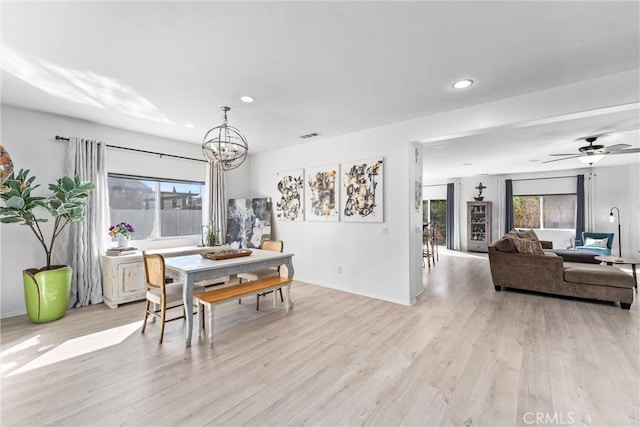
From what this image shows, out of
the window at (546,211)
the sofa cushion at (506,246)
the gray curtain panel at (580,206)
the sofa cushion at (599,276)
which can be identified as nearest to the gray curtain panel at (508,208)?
the window at (546,211)

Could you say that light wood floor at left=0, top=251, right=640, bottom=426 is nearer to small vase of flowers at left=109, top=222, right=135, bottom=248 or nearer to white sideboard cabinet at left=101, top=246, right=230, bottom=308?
white sideboard cabinet at left=101, top=246, right=230, bottom=308

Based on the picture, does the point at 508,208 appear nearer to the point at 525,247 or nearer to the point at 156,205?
the point at 525,247

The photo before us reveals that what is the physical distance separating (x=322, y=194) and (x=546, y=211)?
25.4 ft

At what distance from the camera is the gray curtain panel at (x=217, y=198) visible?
5.47 meters

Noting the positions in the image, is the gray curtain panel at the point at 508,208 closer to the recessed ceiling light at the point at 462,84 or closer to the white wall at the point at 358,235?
the white wall at the point at 358,235

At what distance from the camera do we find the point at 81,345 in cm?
277

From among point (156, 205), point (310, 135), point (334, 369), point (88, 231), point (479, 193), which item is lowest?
point (334, 369)

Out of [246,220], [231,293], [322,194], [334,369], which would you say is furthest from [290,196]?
[334,369]

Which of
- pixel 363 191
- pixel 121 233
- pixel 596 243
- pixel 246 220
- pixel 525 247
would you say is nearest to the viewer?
pixel 121 233

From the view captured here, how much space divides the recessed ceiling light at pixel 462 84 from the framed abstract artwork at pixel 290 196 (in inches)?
119

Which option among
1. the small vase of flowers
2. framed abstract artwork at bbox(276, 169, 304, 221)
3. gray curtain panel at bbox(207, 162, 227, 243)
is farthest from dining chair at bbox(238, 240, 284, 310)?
the small vase of flowers

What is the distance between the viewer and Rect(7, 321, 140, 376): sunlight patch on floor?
96.9 inches

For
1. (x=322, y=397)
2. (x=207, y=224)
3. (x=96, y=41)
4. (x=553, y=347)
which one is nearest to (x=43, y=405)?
(x=322, y=397)

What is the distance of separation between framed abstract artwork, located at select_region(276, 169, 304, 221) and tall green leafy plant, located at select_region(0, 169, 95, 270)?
300 cm
